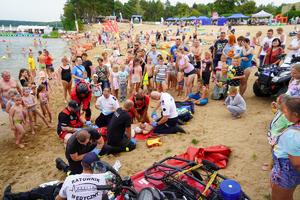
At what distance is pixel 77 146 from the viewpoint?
3254 millimetres

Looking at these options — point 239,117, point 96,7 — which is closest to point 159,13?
point 96,7

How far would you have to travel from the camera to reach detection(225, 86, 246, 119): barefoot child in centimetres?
523

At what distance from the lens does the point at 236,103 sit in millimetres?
5277

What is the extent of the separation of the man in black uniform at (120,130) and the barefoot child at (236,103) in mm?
3060

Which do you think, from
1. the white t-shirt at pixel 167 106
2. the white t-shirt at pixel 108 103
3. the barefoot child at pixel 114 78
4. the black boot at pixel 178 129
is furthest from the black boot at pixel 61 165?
the barefoot child at pixel 114 78

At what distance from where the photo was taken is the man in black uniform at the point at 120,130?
167 inches

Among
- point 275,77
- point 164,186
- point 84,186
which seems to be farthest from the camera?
point 275,77

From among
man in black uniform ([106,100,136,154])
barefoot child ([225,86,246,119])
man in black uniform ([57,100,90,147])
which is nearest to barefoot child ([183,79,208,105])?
barefoot child ([225,86,246,119])

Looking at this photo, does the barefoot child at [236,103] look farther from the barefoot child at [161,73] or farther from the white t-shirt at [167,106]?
the barefoot child at [161,73]

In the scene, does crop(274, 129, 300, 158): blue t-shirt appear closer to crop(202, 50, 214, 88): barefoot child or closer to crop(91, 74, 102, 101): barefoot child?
crop(202, 50, 214, 88): barefoot child

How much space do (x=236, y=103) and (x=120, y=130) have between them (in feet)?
11.3

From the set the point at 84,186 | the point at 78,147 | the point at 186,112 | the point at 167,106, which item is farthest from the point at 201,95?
the point at 84,186

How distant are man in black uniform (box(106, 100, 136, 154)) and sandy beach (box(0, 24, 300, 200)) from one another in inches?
6.7

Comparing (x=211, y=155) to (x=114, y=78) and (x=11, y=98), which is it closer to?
(x=114, y=78)
